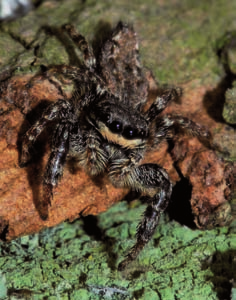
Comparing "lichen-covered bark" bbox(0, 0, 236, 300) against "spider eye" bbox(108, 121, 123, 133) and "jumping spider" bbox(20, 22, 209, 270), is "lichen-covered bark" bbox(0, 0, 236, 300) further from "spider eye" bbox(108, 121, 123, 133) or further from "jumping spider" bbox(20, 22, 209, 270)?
"spider eye" bbox(108, 121, 123, 133)

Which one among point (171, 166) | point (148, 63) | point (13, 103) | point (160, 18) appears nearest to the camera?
point (13, 103)

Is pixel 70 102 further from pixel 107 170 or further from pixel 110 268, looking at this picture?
pixel 110 268

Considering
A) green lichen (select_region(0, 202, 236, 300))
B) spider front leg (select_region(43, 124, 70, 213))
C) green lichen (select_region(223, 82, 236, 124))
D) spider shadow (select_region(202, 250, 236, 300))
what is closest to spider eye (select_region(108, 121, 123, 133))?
spider front leg (select_region(43, 124, 70, 213))

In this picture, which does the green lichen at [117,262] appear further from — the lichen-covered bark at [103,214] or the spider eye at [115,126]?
the spider eye at [115,126]

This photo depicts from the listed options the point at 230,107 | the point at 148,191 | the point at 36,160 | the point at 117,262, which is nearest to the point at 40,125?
the point at 36,160

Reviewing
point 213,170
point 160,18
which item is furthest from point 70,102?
point 160,18

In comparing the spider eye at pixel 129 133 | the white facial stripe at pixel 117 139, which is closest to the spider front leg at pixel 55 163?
the white facial stripe at pixel 117 139
